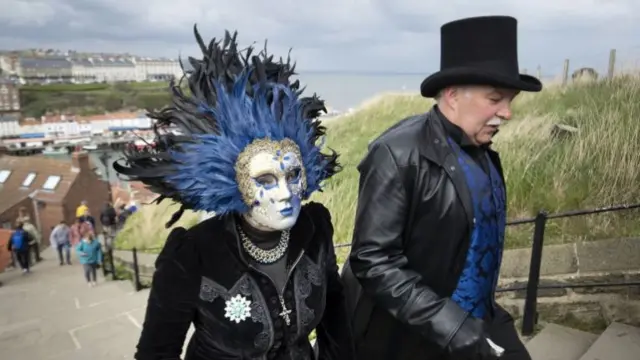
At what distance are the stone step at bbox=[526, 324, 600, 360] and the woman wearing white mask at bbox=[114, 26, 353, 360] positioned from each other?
6.44 ft

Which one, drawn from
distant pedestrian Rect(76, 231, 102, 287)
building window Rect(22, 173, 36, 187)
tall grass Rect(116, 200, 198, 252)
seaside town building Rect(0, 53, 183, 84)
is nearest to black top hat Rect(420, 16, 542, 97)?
distant pedestrian Rect(76, 231, 102, 287)

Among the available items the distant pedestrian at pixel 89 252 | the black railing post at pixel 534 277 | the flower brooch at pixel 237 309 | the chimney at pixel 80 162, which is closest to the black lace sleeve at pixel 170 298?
the flower brooch at pixel 237 309

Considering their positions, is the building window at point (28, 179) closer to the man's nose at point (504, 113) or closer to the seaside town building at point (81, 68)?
the man's nose at point (504, 113)

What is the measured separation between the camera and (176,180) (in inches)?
58.2

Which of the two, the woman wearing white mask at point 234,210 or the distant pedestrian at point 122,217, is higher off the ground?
the woman wearing white mask at point 234,210

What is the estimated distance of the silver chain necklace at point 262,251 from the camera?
1.57 meters

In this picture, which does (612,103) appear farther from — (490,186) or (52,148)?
(52,148)

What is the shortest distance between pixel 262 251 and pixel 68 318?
6726mm

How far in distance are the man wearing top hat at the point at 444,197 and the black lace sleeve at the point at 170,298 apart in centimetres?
53

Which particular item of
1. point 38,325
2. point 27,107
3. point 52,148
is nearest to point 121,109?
point 27,107

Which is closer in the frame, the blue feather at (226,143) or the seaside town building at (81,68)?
the blue feather at (226,143)

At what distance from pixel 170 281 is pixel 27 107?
83875 millimetres

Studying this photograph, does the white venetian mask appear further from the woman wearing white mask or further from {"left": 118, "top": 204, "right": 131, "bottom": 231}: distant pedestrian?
{"left": 118, "top": 204, "right": 131, "bottom": 231}: distant pedestrian

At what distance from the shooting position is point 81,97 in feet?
299
